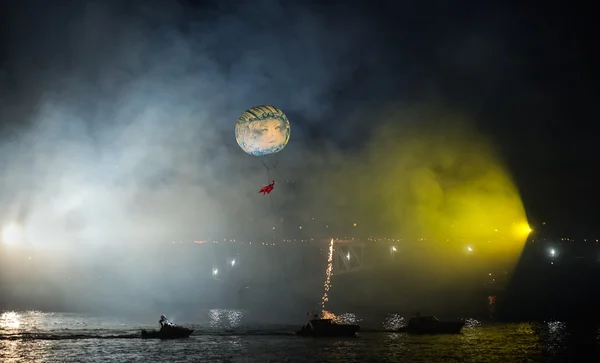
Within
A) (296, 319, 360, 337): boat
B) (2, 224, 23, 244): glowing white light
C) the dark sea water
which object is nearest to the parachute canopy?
the dark sea water

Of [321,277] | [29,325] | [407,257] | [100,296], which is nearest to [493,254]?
[407,257]

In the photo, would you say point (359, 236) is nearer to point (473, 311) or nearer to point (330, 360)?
point (473, 311)

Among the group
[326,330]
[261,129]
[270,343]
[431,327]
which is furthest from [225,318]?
[261,129]

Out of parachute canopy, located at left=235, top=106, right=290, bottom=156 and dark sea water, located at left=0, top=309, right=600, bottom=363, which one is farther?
dark sea water, located at left=0, top=309, right=600, bottom=363

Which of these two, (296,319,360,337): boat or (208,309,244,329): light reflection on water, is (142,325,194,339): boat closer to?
(208,309,244,329): light reflection on water

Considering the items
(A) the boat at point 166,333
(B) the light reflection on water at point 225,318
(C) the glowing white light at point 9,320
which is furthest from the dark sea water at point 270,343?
(A) the boat at point 166,333

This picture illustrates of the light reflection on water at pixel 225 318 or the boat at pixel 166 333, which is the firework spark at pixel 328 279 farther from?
the boat at pixel 166 333

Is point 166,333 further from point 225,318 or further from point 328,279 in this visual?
point 328,279
